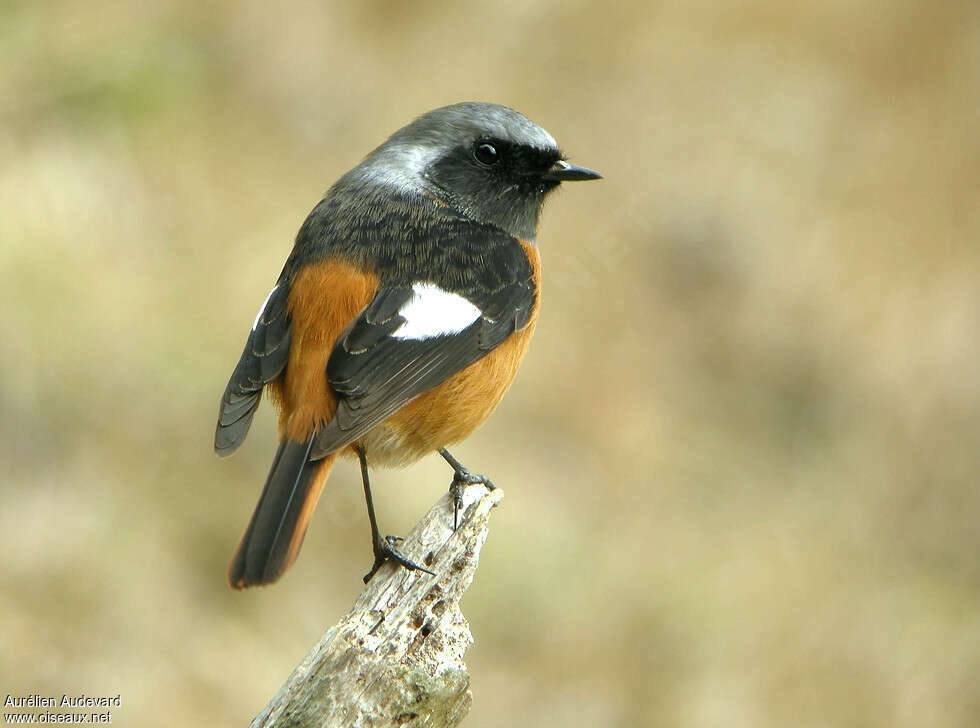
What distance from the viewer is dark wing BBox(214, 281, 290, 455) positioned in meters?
4.46

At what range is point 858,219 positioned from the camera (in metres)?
9.89

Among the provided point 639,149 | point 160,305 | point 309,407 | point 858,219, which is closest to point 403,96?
point 639,149

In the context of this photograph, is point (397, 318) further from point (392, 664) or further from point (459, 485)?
point (392, 664)

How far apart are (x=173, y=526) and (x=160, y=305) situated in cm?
151

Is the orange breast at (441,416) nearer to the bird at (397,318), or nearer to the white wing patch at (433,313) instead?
the bird at (397,318)

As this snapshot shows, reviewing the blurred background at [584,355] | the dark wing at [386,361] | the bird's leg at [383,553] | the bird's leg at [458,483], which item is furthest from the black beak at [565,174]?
the blurred background at [584,355]

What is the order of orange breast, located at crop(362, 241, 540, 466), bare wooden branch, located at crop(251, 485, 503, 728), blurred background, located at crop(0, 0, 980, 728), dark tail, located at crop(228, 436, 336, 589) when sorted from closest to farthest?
1. bare wooden branch, located at crop(251, 485, 503, 728)
2. dark tail, located at crop(228, 436, 336, 589)
3. orange breast, located at crop(362, 241, 540, 466)
4. blurred background, located at crop(0, 0, 980, 728)

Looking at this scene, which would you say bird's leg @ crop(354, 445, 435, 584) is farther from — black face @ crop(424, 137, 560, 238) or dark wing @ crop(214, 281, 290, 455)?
black face @ crop(424, 137, 560, 238)

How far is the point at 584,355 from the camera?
9273mm

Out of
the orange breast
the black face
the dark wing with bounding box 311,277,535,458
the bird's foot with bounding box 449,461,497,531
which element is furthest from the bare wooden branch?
the black face

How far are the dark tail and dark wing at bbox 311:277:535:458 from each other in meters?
0.08

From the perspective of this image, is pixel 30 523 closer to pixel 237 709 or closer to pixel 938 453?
pixel 237 709

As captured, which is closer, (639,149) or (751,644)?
(751,644)

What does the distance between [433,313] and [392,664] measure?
157 cm
